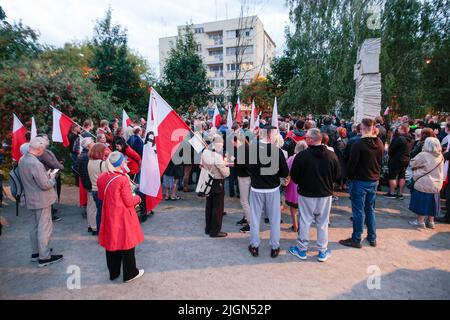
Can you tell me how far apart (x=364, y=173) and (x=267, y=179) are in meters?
1.75

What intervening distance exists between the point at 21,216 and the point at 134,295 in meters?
4.93

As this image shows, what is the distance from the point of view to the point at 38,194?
4145mm

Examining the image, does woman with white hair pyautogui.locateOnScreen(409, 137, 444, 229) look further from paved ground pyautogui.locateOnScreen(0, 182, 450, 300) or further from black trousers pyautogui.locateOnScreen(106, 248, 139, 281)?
black trousers pyautogui.locateOnScreen(106, 248, 139, 281)

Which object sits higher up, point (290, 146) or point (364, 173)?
point (290, 146)

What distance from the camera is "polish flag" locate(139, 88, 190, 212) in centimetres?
471

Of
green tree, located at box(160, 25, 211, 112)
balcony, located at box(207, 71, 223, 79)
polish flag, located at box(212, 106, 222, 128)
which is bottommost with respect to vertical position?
polish flag, located at box(212, 106, 222, 128)

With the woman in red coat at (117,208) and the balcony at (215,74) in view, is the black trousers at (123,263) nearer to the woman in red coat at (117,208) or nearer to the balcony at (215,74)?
the woman in red coat at (117,208)

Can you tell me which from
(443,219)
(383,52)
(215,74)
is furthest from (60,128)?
(215,74)

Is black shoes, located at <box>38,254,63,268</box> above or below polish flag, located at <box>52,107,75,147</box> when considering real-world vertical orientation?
below

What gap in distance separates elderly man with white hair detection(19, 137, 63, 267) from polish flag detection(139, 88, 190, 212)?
149cm

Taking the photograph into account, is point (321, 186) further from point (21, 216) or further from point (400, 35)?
point (400, 35)

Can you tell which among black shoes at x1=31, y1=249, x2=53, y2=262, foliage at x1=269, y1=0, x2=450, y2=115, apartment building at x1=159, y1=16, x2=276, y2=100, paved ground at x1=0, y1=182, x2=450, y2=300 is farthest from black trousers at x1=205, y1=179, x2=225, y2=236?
apartment building at x1=159, y1=16, x2=276, y2=100

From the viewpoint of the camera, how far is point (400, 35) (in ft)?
46.2

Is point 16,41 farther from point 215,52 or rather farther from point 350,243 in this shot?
A: point 215,52
